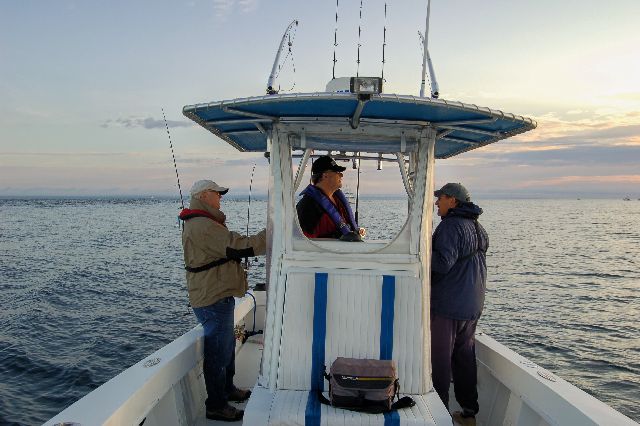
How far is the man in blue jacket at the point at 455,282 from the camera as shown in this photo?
391cm

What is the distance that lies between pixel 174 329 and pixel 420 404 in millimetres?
10248

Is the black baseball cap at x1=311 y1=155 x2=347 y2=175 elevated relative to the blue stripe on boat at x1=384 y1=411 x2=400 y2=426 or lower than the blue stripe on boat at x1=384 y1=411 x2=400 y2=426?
elevated

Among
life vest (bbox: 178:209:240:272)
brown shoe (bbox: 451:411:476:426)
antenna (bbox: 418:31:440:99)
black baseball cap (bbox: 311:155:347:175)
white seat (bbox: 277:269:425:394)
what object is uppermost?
antenna (bbox: 418:31:440:99)

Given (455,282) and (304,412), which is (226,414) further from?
(455,282)

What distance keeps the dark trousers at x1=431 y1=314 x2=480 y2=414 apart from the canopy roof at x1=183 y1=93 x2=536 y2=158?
1541 millimetres

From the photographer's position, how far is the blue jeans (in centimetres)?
401

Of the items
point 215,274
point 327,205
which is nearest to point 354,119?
point 327,205

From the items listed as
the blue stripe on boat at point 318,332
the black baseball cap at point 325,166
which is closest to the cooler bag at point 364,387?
the blue stripe on boat at point 318,332

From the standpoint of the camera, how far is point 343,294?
3.42 metres

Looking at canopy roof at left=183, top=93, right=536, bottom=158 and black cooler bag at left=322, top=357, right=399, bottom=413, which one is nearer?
black cooler bag at left=322, top=357, right=399, bottom=413

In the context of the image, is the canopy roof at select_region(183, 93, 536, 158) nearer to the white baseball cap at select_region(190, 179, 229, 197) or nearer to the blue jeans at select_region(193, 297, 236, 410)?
the white baseball cap at select_region(190, 179, 229, 197)

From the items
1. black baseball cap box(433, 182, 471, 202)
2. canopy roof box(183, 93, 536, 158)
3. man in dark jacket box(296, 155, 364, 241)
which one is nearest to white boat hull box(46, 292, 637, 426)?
man in dark jacket box(296, 155, 364, 241)

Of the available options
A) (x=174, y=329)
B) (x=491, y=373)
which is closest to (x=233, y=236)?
(x=491, y=373)

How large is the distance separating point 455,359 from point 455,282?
0.73 metres
